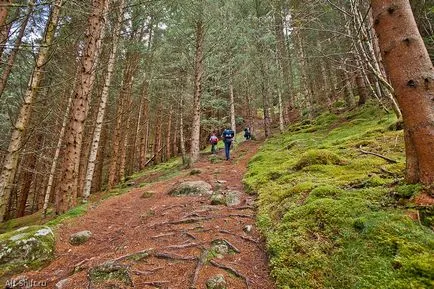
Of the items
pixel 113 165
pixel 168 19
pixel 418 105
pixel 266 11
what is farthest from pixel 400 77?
pixel 266 11

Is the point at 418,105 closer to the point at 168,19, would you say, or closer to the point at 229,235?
the point at 229,235

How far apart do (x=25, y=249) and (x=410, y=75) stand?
5.76 m

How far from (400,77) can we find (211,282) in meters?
3.13

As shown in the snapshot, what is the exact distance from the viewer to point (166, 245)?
416 cm

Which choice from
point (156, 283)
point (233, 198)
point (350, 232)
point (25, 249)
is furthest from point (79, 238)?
point (350, 232)

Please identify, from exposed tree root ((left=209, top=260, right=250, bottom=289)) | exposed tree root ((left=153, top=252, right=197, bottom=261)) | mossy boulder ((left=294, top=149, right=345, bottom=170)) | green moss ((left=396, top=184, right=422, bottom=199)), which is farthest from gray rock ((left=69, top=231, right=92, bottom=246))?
green moss ((left=396, top=184, right=422, bottom=199))

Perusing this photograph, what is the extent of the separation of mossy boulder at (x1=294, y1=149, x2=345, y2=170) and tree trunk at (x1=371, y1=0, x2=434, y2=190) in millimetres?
2930

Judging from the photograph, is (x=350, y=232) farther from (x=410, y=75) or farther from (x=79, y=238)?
(x=79, y=238)

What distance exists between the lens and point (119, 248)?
431cm

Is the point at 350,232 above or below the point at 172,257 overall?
above

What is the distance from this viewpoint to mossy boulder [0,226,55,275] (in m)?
3.82

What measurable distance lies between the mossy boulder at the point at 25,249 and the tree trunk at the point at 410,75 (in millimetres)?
5379

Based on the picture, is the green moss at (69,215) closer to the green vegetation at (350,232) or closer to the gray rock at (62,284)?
the gray rock at (62,284)

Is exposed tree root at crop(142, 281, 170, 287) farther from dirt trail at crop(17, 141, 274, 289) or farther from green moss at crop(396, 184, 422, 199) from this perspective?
green moss at crop(396, 184, 422, 199)
